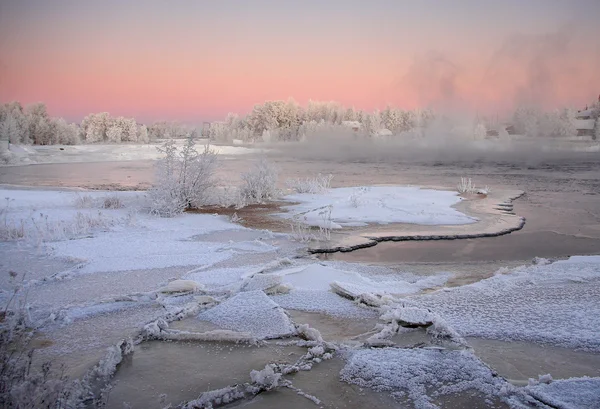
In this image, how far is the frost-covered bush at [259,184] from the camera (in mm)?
16297

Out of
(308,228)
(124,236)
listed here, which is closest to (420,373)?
(308,228)

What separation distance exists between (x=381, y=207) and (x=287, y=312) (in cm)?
910

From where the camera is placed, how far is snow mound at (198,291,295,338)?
489cm

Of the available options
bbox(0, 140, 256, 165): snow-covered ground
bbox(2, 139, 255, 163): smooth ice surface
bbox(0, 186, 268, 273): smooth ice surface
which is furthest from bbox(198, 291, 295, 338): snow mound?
bbox(2, 139, 255, 163): smooth ice surface

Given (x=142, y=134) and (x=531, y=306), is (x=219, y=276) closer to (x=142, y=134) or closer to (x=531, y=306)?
(x=531, y=306)

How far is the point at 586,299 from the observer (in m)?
5.71

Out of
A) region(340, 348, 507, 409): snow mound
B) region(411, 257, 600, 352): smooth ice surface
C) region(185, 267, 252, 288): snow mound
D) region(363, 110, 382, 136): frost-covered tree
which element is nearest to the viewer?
region(340, 348, 507, 409): snow mound

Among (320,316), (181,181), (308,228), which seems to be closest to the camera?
(320,316)

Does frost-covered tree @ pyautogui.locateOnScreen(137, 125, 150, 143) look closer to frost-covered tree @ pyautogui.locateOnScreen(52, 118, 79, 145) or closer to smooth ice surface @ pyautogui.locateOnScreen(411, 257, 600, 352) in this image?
frost-covered tree @ pyautogui.locateOnScreen(52, 118, 79, 145)

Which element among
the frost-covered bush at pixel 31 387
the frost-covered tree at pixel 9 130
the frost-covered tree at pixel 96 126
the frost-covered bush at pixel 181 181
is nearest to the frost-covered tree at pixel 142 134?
the frost-covered tree at pixel 96 126

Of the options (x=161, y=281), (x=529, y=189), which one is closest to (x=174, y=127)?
(x=529, y=189)

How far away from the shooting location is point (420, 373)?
392cm

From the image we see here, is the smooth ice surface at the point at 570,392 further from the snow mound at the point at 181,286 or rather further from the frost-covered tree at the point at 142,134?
the frost-covered tree at the point at 142,134

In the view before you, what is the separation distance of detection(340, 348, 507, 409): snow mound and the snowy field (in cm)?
1
